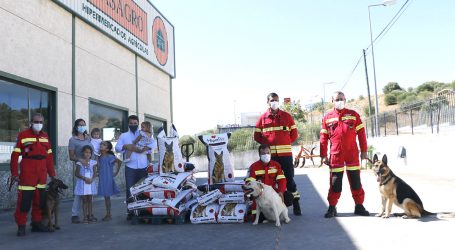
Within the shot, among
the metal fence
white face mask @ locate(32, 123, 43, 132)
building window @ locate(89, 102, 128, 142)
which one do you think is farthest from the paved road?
the metal fence

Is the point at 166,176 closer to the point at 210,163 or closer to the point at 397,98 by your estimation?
the point at 210,163

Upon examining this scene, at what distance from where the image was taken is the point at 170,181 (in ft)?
24.1

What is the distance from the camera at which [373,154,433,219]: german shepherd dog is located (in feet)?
20.9

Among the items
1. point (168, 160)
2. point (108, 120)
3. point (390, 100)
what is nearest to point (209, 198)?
point (168, 160)

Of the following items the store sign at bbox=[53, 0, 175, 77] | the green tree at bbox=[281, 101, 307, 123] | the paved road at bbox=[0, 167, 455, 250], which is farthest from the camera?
the green tree at bbox=[281, 101, 307, 123]

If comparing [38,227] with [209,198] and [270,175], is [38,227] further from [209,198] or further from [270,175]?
[270,175]

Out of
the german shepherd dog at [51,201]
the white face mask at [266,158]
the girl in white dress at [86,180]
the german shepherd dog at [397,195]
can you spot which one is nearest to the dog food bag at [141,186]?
the girl in white dress at [86,180]

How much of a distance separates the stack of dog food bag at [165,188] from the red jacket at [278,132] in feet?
5.67

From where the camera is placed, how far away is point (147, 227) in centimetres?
690

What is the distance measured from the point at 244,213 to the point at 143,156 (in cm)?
246

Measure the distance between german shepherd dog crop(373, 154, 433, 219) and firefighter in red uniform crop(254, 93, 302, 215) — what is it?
4.92ft

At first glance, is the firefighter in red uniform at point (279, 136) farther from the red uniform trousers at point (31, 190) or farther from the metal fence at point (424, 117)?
the metal fence at point (424, 117)

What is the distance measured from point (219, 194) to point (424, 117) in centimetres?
1424

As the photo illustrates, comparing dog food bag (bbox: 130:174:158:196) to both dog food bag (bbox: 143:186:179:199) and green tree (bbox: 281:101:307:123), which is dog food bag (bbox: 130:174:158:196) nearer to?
dog food bag (bbox: 143:186:179:199)
